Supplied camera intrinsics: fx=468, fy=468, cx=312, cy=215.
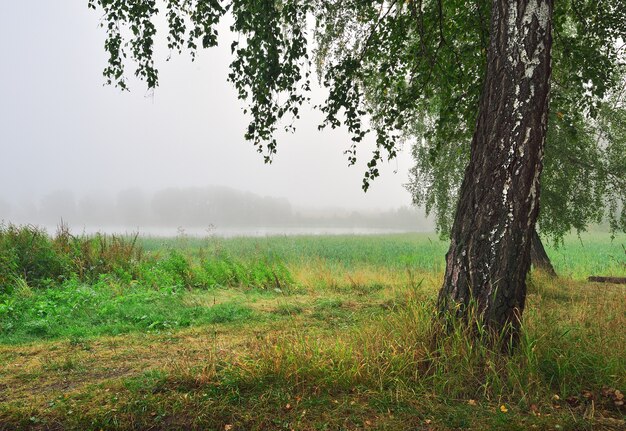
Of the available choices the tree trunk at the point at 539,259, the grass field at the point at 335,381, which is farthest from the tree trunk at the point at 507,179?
the tree trunk at the point at 539,259

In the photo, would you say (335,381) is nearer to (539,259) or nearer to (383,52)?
(383,52)

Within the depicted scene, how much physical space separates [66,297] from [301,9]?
21.7 ft

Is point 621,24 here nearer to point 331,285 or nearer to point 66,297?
point 331,285

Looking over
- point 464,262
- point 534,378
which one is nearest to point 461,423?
point 534,378

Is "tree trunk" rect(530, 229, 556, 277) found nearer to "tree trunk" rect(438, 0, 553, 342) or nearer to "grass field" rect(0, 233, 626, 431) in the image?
"grass field" rect(0, 233, 626, 431)

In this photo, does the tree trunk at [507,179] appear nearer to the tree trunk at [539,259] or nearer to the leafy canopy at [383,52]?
Answer: the leafy canopy at [383,52]

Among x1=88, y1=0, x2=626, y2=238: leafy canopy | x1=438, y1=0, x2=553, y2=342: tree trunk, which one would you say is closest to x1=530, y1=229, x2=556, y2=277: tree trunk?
x1=88, y1=0, x2=626, y2=238: leafy canopy

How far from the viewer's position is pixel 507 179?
153 inches

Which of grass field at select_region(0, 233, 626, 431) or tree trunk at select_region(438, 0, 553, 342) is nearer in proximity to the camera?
grass field at select_region(0, 233, 626, 431)

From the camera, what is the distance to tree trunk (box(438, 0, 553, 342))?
12.7 ft

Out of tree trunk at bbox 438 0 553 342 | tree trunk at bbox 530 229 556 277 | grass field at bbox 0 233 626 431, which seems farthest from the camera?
tree trunk at bbox 530 229 556 277

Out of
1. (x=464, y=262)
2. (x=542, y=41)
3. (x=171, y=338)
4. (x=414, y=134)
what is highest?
(x=414, y=134)

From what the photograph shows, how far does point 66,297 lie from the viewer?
8.72 m

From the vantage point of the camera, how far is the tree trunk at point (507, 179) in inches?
153
